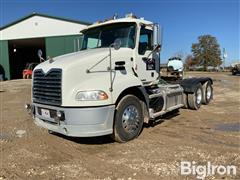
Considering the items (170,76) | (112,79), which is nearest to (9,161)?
(112,79)

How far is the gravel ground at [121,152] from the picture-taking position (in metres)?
Answer: 4.68

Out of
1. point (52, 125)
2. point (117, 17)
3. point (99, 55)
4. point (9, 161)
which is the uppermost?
point (117, 17)

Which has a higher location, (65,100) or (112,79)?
(112,79)

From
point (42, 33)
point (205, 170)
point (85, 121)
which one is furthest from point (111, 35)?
point (42, 33)

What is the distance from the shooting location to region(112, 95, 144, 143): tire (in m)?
5.97

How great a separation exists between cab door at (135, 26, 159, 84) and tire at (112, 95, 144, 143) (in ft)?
3.22

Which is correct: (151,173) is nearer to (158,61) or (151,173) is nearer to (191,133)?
(191,133)

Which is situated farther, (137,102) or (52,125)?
(137,102)

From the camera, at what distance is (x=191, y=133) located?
700 centimetres

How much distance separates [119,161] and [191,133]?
257 cm

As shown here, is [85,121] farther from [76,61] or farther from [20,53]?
[20,53]

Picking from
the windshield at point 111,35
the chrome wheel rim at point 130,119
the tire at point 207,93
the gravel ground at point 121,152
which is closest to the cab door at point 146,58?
the windshield at point 111,35

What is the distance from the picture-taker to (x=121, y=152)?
5664mm

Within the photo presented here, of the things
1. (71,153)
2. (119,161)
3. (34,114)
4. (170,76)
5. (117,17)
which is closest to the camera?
(119,161)
